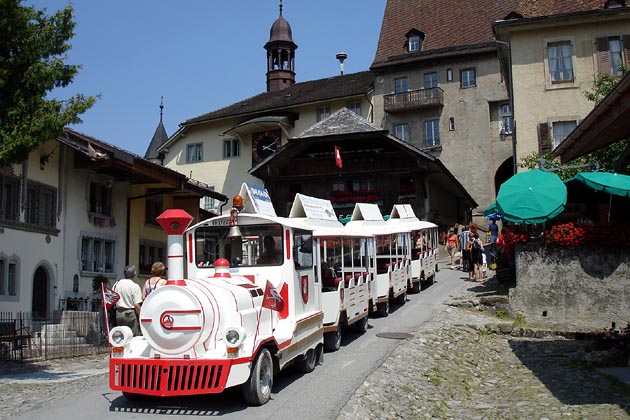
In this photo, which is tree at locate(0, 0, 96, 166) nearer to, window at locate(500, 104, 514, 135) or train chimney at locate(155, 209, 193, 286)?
train chimney at locate(155, 209, 193, 286)

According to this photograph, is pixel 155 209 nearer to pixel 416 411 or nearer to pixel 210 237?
pixel 210 237

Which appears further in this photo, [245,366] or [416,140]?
[416,140]

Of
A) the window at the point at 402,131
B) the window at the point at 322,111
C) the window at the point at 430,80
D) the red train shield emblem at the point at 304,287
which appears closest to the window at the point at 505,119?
the window at the point at 430,80

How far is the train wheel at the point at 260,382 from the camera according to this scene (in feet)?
26.0

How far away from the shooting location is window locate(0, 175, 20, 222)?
14914 millimetres

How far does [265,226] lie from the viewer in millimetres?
9742

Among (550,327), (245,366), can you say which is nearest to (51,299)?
(245,366)

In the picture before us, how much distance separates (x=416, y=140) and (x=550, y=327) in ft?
92.8

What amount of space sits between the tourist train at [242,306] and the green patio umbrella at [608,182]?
6.04 metres

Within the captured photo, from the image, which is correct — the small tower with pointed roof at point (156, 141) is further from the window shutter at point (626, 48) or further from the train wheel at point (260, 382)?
the train wheel at point (260, 382)

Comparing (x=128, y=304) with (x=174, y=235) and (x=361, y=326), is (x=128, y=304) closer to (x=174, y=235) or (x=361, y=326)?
(x=174, y=235)

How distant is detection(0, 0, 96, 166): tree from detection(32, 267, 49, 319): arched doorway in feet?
20.3

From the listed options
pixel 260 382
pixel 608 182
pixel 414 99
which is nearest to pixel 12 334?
pixel 260 382

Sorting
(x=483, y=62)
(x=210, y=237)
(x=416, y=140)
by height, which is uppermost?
(x=483, y=62)
